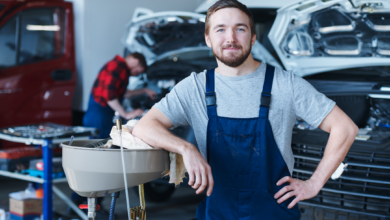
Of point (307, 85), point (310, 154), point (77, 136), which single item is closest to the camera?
point (307, 85)

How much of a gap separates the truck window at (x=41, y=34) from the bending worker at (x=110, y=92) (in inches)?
39.5

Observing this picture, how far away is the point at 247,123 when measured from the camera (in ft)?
4.77

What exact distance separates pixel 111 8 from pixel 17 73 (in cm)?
130

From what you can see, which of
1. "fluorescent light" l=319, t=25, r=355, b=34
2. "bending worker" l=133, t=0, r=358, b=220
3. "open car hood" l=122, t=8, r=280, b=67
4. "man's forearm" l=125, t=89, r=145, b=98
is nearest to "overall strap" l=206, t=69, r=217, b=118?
"bending worker" l=133, t=0, r=358, b=220

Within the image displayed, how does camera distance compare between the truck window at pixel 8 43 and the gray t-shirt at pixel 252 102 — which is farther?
→ the truck window at pixel 8 43

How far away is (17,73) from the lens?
157 inches

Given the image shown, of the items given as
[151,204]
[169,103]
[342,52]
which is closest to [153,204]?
[151,204]

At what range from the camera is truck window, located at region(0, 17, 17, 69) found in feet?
13.0

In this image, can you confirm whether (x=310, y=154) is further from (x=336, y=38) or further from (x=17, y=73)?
(x=17, y=73)

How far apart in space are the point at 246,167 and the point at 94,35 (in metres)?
3.46

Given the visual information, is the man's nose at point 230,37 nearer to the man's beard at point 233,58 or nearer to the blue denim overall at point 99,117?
the man's beard at point 233,58

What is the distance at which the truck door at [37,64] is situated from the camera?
3.96 m

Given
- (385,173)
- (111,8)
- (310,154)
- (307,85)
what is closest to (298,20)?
(310,154)

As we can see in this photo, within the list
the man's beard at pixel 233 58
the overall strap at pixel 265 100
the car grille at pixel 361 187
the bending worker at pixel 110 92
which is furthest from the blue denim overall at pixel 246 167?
the bending worker at pixel 110 92
